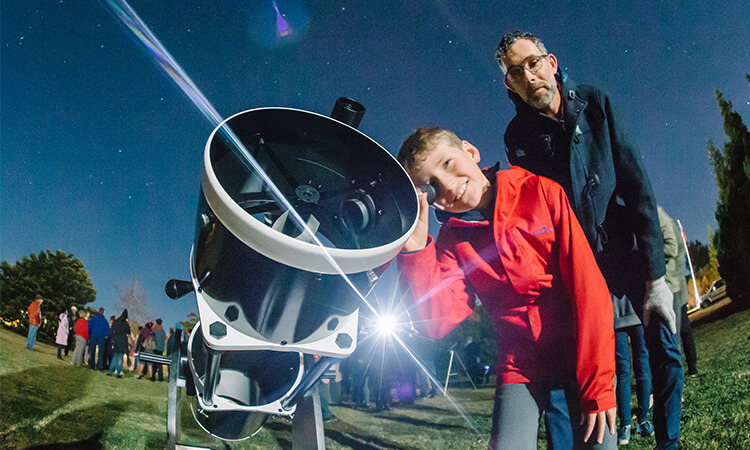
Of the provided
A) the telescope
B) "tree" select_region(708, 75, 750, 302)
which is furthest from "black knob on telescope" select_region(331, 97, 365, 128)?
"tree" select_region(708, 75, 750, 302)

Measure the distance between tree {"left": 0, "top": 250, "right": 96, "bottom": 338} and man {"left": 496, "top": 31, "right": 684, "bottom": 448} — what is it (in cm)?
407

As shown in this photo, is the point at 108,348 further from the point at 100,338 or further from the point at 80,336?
the point at 80,336

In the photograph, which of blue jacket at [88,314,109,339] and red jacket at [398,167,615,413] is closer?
red jacket at [398,167,615,413]

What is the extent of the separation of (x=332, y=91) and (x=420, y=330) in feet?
6.85

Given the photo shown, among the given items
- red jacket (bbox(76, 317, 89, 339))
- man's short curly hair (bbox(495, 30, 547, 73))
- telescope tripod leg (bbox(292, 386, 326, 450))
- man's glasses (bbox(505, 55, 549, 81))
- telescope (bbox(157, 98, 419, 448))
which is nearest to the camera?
telescope (bbox(157, 98, 419, 448))

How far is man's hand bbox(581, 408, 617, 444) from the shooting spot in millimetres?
1662

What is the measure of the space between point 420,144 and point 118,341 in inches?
152

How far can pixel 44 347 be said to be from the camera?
4016 millimetres

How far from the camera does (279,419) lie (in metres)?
2.80

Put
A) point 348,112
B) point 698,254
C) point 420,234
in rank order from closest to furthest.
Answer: point 348,112, point 420,234, point 698,254

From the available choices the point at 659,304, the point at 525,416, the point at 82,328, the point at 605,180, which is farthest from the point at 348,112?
the point at 82,328

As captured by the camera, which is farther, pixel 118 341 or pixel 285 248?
Answer: pixel 118 341

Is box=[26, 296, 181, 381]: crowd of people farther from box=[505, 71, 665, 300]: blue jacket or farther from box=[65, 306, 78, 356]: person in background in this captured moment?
box=[505, 71, 665, 300]: blue jacket

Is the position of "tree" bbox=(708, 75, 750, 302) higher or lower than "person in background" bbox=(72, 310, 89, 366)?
higher
